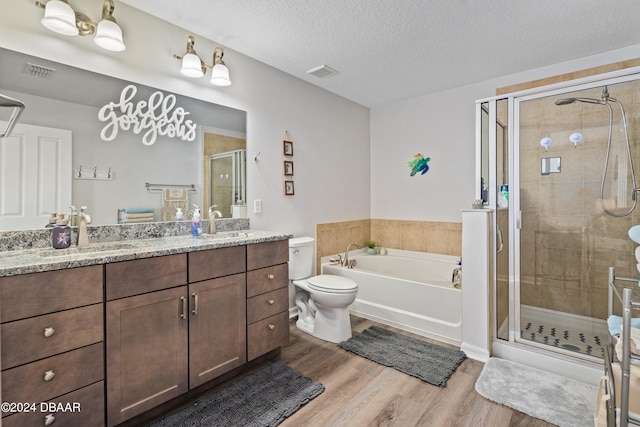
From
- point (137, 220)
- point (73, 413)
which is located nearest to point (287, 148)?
point (137, 220)

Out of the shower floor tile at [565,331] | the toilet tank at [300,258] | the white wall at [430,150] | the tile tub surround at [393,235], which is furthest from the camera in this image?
the tile tub surround at [393,235]

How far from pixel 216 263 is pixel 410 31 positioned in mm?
2139

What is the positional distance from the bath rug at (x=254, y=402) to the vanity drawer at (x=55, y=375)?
0.48 m

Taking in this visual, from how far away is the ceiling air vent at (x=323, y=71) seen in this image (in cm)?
288

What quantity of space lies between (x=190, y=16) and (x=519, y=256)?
300cm

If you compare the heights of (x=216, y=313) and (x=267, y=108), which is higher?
(x=267, y=108)

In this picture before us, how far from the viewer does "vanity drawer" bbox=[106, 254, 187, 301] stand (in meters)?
1.45

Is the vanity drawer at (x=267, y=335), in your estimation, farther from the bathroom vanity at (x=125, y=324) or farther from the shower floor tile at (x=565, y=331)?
the shower floor tile at (x=565, y=331)

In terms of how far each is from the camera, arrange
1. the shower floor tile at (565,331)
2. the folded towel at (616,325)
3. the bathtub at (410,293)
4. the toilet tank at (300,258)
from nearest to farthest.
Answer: the folded towel at (616,325) → the shower floor tile at (565,331) → the bathtub at (410,293) → the toilet tank at (300,258)

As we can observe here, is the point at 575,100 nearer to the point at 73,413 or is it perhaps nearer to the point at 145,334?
the point at 145,334

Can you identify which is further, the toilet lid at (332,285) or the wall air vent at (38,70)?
the toilet lid at (332,285)

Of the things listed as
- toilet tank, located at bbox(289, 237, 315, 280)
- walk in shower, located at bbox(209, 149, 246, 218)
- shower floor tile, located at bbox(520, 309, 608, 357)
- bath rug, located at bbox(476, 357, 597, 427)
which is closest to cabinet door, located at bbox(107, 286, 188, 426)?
walk in shower, located at bbox(209, 149, 246, 218)

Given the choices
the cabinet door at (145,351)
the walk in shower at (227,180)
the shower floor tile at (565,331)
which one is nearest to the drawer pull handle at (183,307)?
the cabinet door at (145,351)

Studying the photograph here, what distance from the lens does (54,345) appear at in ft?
4.21
